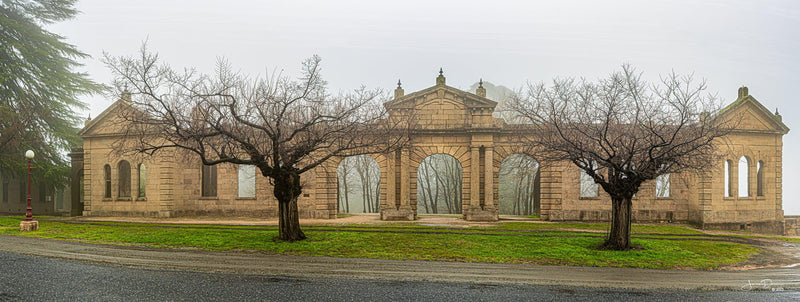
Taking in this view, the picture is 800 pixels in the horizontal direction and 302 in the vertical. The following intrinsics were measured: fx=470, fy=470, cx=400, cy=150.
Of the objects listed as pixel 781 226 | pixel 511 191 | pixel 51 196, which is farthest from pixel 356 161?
pixel 781 226

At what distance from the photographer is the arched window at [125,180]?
32625mm

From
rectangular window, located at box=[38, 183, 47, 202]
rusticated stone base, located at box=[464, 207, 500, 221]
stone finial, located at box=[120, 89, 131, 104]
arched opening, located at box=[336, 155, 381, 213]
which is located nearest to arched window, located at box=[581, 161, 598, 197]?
rusticated stone base, located at box=[464, 207, 500, 221]

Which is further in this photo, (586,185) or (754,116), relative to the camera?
(586,185)

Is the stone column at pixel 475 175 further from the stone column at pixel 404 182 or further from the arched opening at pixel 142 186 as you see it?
the arched opening at pixel 142 186

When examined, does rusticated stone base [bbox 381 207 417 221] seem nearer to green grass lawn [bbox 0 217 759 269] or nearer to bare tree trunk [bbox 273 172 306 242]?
green grass lawn [bbox 0 217 759 269]

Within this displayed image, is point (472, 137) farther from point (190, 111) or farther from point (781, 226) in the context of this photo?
point (781, 226)

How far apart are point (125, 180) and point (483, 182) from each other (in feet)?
83.1

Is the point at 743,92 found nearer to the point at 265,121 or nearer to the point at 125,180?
the point at 265,121

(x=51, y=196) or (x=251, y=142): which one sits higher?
(x=251, y=142)

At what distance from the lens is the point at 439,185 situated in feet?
148

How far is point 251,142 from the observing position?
1716 cm

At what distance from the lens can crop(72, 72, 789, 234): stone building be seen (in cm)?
2789

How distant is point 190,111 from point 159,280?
7.91 metres

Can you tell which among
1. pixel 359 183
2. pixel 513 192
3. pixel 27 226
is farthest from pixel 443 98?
pixel 359 183
